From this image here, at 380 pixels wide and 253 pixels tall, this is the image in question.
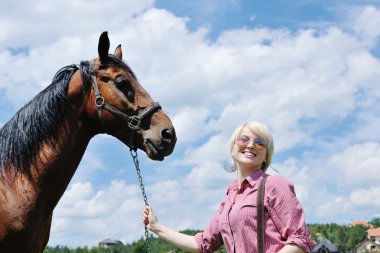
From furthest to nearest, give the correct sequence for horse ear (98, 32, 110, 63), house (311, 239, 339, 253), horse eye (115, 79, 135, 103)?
house (311, 239, 339, 253) → horse ear (98, 32, 110, 63) → horse eye (115, 79, 135, 103)

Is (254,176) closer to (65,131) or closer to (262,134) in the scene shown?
(262,134)

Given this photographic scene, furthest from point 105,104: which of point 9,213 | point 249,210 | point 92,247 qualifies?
point 92,247

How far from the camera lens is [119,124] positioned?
17.7ft

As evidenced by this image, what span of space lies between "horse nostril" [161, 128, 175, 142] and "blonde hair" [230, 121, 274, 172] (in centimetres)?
89

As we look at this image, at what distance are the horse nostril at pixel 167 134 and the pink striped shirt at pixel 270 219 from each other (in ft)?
3.70

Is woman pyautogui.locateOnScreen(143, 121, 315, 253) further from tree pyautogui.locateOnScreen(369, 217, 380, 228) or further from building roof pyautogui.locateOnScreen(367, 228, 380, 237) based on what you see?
tree pyautogui.locateOnScreen(369, 217, 380, 228)

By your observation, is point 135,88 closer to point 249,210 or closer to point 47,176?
point 47,176

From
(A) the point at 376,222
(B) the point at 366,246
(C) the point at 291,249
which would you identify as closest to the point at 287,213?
(C) the point at 291,249

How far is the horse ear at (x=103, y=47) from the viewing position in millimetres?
5504

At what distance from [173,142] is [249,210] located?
137 centimetres

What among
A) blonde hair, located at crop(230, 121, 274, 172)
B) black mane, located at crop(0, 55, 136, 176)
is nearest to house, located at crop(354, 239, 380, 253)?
black mane, located at crop(0, 55, 136, 176)

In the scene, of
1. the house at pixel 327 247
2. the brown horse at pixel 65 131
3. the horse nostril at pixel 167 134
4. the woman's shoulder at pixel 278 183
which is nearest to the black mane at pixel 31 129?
the brown horse at pixel 65 131

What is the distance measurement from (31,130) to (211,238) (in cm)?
189

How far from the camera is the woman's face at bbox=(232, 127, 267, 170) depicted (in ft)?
14.1
